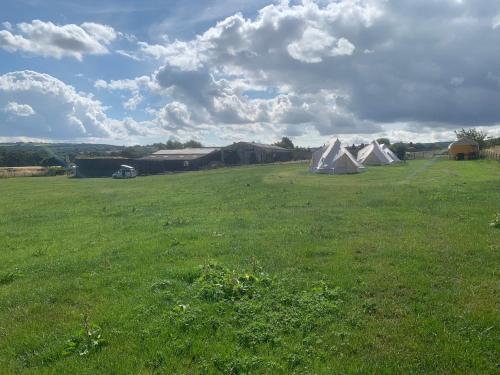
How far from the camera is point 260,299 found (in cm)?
689

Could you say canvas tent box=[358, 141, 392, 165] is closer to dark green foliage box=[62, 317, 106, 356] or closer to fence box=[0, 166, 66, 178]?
dark green foliage box=[62, 317, 106, 356]

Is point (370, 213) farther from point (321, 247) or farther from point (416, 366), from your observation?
point (416, 366)

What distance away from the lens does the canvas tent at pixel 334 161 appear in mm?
41500

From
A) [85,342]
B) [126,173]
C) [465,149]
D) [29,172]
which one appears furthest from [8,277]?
[29,172]

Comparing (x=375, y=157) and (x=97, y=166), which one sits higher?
(x=375, y=157)

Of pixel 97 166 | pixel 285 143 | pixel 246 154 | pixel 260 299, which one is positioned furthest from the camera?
pixel 285 143

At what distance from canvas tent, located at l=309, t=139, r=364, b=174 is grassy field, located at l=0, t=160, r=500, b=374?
27.6 metres

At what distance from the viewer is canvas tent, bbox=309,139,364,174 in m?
41.5

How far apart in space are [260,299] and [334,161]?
36.7 meters

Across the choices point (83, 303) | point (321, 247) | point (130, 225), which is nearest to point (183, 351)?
point (83, 303)

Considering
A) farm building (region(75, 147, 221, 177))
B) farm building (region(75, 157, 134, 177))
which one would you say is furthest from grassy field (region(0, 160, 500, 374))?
farm building (region(75, 157, 134, 177))

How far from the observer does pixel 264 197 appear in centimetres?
2227

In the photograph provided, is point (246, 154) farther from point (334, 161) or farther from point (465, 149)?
point (334, 161)

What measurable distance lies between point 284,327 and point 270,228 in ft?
24.3
